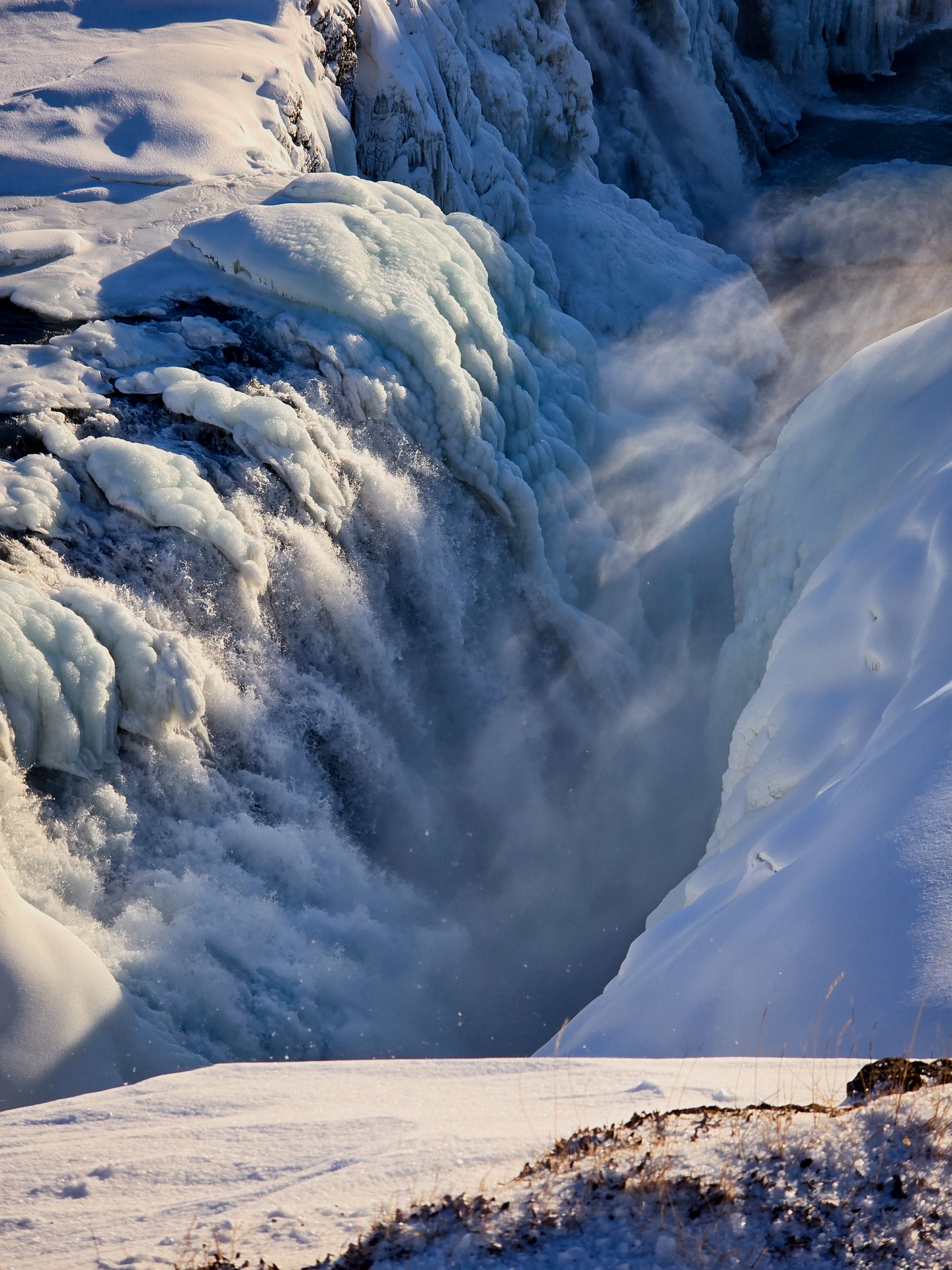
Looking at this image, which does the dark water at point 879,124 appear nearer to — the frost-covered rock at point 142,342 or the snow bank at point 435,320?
the snow bank at point 435,320

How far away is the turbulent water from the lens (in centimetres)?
503

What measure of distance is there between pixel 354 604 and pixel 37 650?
2344mm

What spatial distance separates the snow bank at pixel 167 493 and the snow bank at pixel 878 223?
505 inches

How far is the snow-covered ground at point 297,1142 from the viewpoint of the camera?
2174 mm

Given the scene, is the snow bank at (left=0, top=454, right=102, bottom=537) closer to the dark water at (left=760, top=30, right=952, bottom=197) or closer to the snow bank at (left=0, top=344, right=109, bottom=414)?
the snow bank at (left=0, top=344, right=109, bottom=414)

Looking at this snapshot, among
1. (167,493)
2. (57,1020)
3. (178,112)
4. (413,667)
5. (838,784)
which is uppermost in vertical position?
(178,112)

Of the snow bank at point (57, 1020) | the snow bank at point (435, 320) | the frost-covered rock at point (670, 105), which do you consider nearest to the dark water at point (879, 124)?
the frost-covered rock at point (670, 105)

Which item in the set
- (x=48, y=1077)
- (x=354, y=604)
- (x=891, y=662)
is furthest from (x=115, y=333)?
(x=891, y=662)

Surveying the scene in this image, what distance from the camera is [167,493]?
545 centimetres

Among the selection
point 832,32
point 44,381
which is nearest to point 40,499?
point 44,381

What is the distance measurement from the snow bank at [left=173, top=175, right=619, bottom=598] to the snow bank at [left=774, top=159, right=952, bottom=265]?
28.1 feet

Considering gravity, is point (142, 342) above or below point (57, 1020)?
above

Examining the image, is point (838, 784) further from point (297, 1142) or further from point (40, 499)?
point (40, 499)

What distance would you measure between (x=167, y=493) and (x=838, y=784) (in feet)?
12.1
